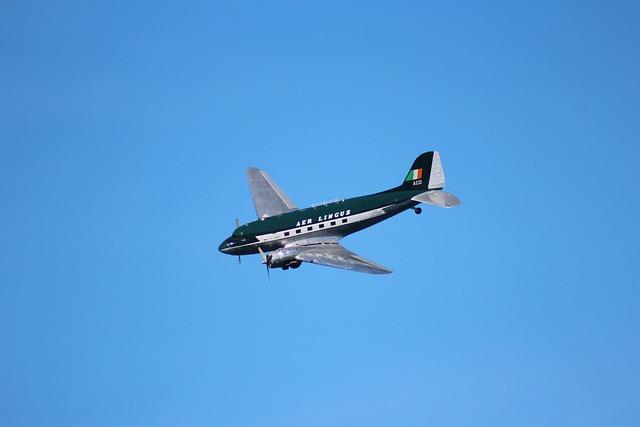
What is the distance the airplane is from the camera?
86.1 metres

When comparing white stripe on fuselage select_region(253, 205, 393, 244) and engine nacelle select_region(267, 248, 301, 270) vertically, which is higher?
white stripe on fuselage select_region(253, 205, 393, 244)

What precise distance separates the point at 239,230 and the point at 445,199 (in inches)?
828

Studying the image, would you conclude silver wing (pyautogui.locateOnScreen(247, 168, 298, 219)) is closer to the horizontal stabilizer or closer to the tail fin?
the tail fin

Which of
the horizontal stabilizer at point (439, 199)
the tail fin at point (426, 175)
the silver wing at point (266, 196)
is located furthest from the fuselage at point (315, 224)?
the silver wing at point (266, 196)

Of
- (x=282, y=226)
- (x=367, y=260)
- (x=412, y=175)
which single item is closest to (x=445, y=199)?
(x=412, y=175)

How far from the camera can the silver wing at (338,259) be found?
8150 cm

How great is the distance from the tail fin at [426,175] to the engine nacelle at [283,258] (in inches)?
551

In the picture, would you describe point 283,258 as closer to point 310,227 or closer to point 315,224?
point 310,227

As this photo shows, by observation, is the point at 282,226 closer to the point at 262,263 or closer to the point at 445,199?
the point at 262,263

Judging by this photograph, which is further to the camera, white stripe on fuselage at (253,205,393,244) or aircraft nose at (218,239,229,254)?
aircraft nose at (218,239,229,254)

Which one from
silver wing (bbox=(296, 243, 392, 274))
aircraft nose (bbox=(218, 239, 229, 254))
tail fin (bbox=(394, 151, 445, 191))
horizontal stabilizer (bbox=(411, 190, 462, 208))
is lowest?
silver wing (bbox=(296, 243, 392, 274))

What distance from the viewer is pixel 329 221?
287 feet

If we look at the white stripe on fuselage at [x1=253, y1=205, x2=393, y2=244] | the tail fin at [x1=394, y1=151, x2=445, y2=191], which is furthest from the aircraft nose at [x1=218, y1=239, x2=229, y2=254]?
the tail fin at [x1=394, y1=151, x2=445, y2=191]

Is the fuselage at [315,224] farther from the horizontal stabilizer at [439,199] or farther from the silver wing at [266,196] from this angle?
the silver wing at [266,196]
